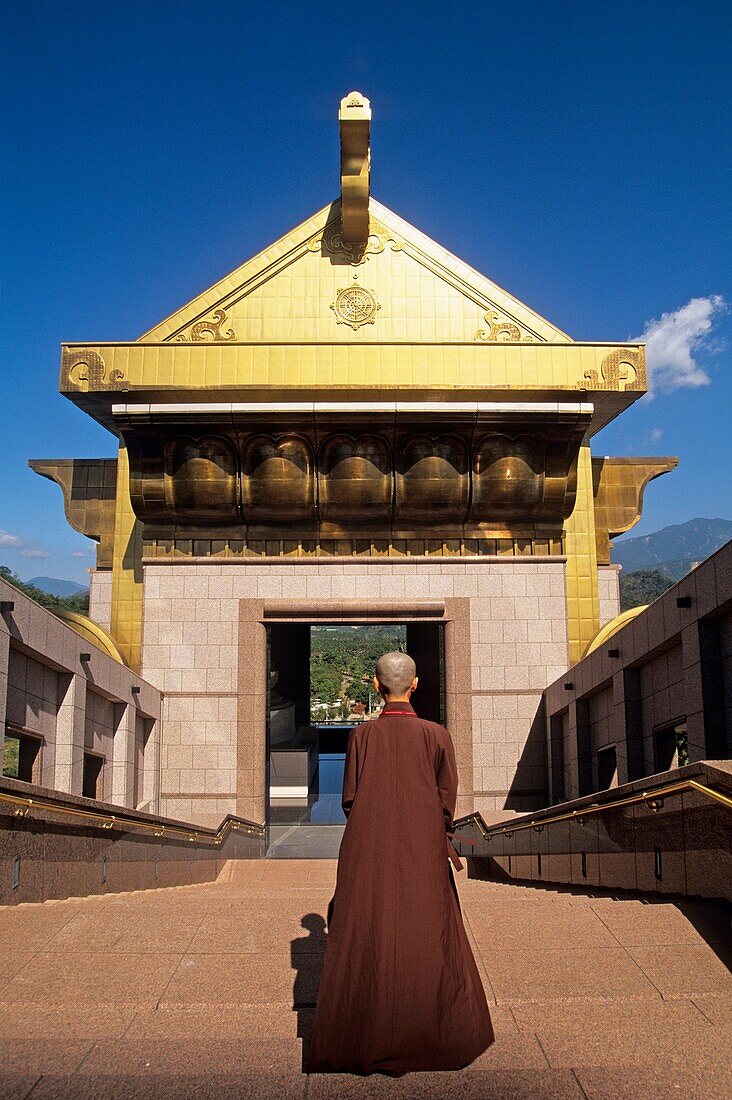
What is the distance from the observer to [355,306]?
19.8 metres

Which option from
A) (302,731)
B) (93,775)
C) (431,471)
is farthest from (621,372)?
(302,731)

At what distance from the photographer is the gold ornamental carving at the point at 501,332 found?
64.0ft

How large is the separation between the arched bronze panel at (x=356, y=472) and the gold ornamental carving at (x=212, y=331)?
3657 millimetres

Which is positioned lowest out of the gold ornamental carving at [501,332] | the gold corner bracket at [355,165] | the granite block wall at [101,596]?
the granite block wall at [101,596]

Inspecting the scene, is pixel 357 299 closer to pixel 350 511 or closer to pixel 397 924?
pixel 350 511

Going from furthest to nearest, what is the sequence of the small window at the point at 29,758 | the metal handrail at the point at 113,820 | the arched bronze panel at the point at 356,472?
1. the arched bronze panel at the point at 356,472
2. the small window at the point at 29,758
3. the metal handrail at the point at 113,820

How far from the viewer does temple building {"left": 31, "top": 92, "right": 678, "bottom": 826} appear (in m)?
17.9

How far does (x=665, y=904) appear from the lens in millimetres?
5414

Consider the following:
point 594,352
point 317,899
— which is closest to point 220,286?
point 594,352

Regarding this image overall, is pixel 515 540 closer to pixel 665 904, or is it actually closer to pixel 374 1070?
pixel 665 904

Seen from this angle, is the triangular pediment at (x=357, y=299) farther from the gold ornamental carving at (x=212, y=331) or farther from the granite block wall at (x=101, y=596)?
the granite block wall at (x=101, y=596)

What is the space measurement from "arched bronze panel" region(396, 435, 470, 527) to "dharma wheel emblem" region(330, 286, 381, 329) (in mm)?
3339

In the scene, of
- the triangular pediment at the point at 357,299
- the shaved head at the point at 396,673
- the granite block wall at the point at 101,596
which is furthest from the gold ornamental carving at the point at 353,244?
the shaved head at the point at 396,673

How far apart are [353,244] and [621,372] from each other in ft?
20.9
